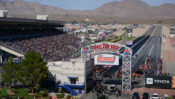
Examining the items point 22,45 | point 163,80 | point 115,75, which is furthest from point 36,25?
point 163,80

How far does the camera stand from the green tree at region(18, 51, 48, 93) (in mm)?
26516

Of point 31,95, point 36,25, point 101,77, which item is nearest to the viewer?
point 31,95

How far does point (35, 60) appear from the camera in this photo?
88.2 feet

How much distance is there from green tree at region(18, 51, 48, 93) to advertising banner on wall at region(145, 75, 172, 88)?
11.5 meters

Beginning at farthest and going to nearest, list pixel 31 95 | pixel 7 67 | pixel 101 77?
pixel 101 77
pixel 7 67
pixel 31 95

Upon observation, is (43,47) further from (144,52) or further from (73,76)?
(144,52)

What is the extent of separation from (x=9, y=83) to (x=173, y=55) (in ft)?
124

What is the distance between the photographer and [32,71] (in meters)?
26.7

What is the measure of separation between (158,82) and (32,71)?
1400 cm

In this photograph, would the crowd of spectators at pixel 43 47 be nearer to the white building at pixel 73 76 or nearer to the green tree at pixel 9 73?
the green tree at pixel 9 73

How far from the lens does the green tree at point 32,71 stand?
1044 inches

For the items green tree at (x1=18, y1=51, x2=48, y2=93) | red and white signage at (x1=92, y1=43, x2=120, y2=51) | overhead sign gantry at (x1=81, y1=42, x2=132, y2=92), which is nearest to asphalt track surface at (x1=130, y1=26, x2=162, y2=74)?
overhead sign gantry at (x1=81, y1=42, x2=132, y2=92)

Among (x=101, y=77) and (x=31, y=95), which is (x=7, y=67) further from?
(x=101, y=77)

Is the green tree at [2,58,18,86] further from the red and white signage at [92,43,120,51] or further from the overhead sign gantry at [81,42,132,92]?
the red and white signage at [92,43,120,51]
